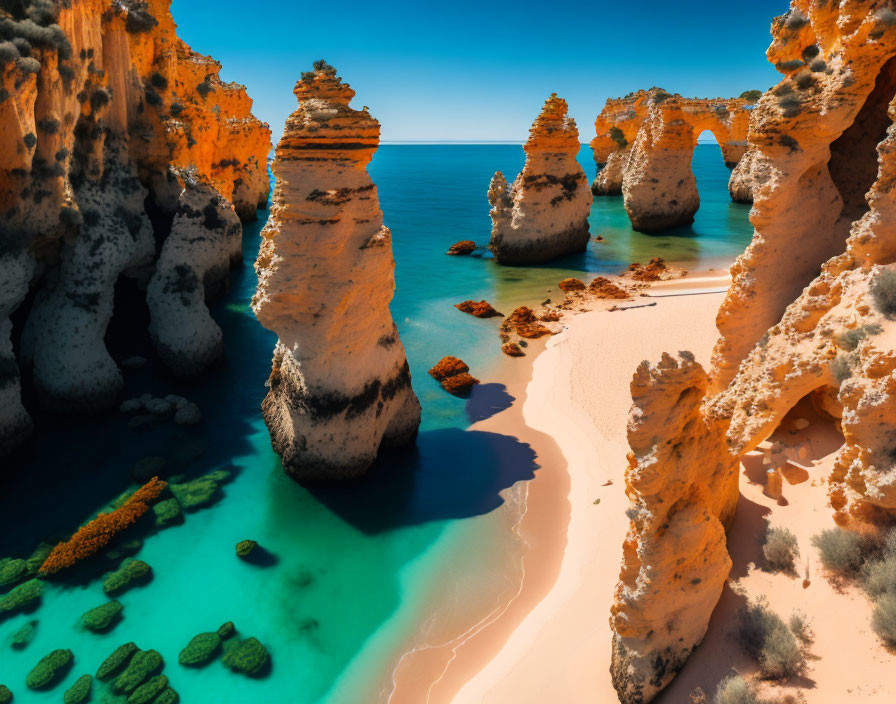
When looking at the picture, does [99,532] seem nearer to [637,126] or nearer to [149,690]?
[149,690]

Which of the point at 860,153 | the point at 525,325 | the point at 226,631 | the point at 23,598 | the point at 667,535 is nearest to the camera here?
the point at 667,535

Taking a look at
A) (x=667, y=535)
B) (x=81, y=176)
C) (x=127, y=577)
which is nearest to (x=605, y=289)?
(x=81, y=176)

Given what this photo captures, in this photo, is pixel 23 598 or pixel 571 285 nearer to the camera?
pixel 23 598

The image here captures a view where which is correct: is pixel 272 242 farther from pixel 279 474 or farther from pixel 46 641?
pixel 46 641

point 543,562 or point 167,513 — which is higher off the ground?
point 543,562

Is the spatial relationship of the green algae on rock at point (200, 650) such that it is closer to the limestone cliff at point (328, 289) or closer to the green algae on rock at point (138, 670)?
the green algae on rock at point (138, 670)

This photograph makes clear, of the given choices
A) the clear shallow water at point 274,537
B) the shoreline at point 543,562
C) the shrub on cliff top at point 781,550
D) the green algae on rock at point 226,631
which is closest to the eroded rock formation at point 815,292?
the shrub on cliff top at point 781,550

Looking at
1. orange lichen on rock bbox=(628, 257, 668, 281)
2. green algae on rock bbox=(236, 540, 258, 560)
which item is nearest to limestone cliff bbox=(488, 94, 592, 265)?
orange lichen on rock bbox=(628, 257, 668, 281)

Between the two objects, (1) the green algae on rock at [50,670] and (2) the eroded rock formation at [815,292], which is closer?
(2) the eroded rock formation at [815,292]
